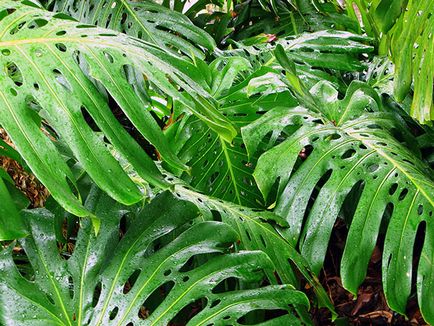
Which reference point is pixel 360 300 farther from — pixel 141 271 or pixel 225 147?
pixel 141 271

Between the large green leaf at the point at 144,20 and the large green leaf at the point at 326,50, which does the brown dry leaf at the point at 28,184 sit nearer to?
the large green leaf at the point at 144,20

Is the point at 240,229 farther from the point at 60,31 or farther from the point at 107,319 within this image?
the point at 60,31

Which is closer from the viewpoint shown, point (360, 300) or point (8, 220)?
point (8, 220)

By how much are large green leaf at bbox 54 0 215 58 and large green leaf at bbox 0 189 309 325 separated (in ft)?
2.65

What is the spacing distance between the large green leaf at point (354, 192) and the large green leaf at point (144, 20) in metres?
0.53

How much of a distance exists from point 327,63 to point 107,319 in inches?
41.9

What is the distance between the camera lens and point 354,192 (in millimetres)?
1314

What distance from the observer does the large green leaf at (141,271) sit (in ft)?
3.02

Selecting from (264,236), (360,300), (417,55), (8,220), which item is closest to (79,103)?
(8,220)

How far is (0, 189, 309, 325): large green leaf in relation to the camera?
3.02ft

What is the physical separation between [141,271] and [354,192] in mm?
579

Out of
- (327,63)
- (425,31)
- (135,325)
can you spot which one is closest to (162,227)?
(135,325)

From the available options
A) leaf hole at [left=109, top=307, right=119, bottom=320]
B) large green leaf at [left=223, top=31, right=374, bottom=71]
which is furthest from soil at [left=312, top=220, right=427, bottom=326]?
leaf hole at [left=109, top=307, right=119, bottom=320]

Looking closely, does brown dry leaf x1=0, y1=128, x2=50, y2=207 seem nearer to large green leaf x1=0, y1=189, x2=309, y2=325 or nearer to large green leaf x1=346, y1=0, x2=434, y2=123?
large green leaf x1=0, y1=189, x2=309, y2=325
